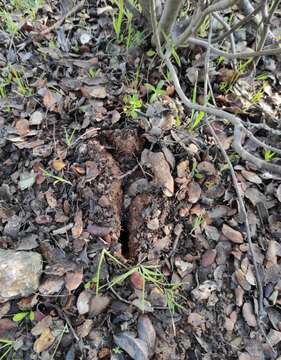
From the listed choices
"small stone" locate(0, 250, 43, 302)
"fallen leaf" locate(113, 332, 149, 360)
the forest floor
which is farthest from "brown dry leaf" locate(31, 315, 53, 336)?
"fallen leaf" locate(113, 332, 149, 360)

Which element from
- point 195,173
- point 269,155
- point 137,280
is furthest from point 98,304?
point 269,155

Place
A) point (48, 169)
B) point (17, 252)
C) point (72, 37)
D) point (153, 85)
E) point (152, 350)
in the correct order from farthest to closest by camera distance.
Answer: point (72, 37) → point (153, 85) → point (48, 169) → point (17, 252) → point (152, 350)

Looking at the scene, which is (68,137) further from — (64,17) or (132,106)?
(64,17)

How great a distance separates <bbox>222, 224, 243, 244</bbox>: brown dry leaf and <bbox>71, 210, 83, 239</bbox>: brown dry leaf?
20.9 inches

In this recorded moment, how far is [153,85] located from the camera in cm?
158

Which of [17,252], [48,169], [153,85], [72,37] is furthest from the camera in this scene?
[72,37]

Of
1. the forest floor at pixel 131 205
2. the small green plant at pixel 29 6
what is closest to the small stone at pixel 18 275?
the forest floor at pixel 131 205

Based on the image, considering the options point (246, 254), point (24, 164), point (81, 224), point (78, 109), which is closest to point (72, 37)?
point (78, 109)

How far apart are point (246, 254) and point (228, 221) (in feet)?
0.45

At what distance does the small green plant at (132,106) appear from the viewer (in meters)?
1.46

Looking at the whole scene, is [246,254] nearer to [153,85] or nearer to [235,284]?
[235,284]

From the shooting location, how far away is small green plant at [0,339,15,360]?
4.07 feet

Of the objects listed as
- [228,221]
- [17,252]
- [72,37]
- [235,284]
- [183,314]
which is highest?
[72,37]

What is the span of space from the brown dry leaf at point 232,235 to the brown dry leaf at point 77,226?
530mm
